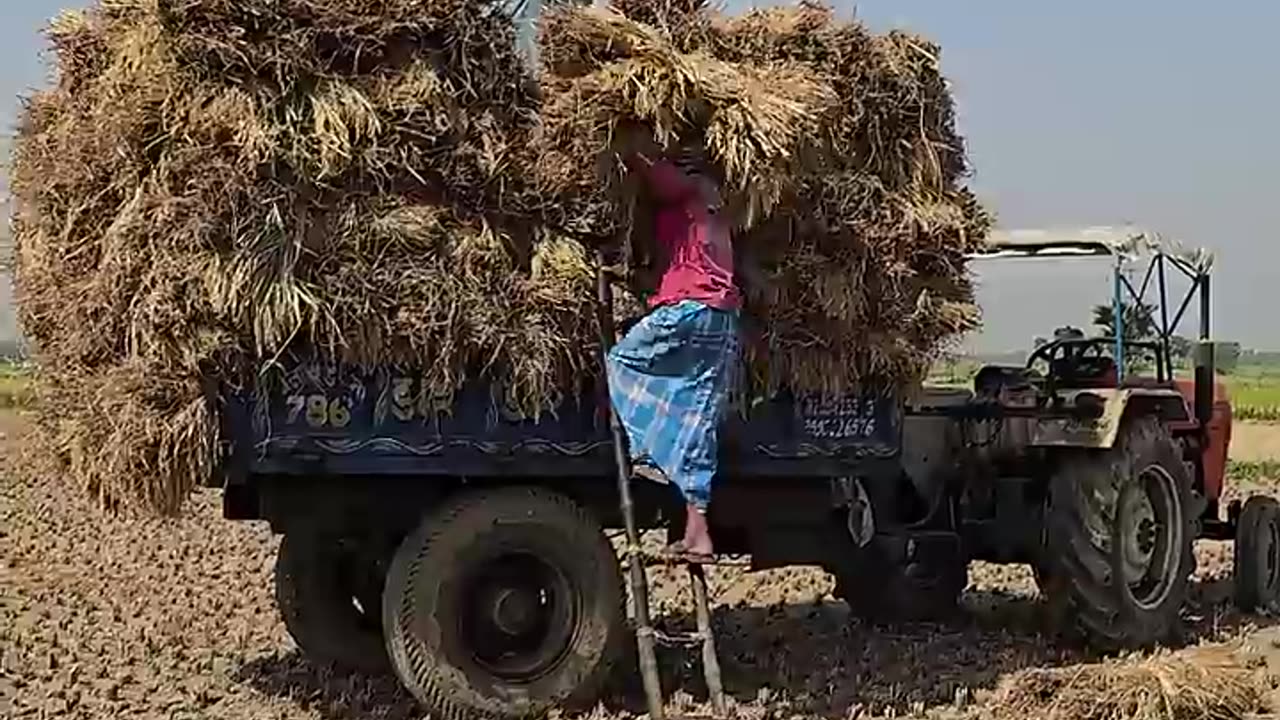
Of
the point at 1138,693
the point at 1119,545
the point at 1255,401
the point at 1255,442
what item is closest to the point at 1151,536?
the point at 1119,545

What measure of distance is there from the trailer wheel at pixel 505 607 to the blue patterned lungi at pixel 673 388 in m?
0.65

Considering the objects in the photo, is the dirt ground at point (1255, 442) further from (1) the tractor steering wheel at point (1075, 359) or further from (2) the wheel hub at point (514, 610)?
(2) the wheel hub at point (514, 610)

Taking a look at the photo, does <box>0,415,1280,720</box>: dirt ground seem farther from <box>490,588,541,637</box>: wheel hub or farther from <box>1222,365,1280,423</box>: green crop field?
<box>1222,365,1280,423</box>: green crop field

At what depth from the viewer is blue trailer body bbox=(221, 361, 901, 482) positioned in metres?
8.32

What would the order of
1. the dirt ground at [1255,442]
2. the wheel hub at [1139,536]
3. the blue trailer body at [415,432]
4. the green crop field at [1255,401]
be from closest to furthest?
the blue trailer body at [415,432] → the wheel hub at [1139,536] → the dirt ground at [1255,442] → the green crop field at [1255,401]

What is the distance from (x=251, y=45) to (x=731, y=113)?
84.0 inches

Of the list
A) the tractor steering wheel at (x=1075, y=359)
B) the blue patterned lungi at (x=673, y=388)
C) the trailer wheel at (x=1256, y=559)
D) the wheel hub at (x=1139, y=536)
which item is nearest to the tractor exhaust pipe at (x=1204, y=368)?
the trailer wheel at (x=1256, y=559)

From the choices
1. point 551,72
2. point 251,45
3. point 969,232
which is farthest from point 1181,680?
point 251,45

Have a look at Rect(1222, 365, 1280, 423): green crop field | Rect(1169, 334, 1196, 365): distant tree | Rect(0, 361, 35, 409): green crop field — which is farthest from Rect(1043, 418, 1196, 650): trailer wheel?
Rect(1222, 365, 1280, 423): green crop field

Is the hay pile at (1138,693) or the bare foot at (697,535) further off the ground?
the bare foot at (697,535)

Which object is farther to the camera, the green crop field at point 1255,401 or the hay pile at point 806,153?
the green crop field at point 1255,401

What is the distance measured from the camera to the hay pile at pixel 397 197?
8.07 metres

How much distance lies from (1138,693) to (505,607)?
2932 mm

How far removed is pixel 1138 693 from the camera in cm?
852
